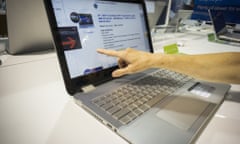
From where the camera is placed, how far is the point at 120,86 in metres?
0.48

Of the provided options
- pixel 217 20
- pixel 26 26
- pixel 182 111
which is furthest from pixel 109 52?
pixel 217 20

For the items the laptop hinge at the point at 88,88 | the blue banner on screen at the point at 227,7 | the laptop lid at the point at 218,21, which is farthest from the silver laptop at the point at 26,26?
the blue banner on screen at the point at 227,7

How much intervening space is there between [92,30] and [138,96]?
0.25 metres

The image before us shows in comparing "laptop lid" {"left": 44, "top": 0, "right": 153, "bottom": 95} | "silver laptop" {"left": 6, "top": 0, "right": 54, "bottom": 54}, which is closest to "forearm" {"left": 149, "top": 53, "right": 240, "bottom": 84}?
"laptop lid" {"left": 44, "top": 0, "right": 153, "bottom": 95}

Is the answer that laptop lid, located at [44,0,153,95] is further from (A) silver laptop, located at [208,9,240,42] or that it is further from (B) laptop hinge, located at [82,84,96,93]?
(A) silver laptop, located at [208,9,240,42]

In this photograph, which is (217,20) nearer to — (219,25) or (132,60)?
(219,25)

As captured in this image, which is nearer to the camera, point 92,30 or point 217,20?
point 92,30

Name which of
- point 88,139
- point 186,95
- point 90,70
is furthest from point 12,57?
point 186,95

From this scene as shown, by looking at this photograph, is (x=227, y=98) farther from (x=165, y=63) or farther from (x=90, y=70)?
(x=90, y=70)

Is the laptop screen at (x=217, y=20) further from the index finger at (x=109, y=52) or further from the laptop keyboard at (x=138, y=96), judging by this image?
the index finger at (x=109, y=52)

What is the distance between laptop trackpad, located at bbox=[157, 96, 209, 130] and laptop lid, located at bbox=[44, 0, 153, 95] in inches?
8.4

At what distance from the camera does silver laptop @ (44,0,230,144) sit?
1.06 feet

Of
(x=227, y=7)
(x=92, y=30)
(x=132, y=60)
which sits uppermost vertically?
(x=227, y=7)

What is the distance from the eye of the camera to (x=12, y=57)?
0.75 m
